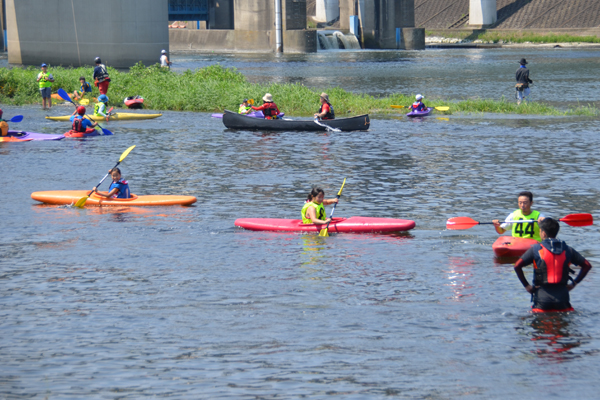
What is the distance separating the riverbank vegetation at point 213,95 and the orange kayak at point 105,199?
16.8 meters

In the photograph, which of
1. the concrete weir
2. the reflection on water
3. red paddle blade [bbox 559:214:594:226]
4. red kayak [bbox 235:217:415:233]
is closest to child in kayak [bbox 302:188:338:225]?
red kayak [bbox 235:217:415:233]

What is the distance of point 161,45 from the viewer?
51250 millimetres

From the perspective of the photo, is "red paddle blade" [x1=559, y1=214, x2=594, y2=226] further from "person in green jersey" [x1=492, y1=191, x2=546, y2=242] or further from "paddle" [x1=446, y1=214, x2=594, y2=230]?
"person in green jersey" [x1=492, y1=191, x2=546, y2=242]

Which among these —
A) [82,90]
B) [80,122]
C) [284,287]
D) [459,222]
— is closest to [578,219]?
[459,222]

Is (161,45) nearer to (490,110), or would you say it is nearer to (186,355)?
(490,110)

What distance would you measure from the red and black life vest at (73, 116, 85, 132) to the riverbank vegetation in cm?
839

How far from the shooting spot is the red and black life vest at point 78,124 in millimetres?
26908

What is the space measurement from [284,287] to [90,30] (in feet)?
140

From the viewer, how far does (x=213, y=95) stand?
115 ft

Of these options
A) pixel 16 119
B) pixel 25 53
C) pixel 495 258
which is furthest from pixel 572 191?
pixel 25 53

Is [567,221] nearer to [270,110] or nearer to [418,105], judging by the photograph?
[270,110]

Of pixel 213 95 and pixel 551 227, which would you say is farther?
pixel 213 95

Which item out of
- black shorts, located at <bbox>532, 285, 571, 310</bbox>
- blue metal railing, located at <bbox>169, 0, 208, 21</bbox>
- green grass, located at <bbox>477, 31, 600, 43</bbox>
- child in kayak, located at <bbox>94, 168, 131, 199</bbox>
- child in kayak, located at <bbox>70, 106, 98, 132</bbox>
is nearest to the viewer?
black shorts, located at <bbox>532, 285, 571, 310</bbox>

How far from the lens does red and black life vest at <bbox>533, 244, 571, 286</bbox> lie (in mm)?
9180
